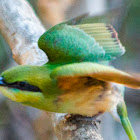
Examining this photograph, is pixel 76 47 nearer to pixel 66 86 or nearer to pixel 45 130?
pixel 66 86

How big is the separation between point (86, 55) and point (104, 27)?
21 centimetres

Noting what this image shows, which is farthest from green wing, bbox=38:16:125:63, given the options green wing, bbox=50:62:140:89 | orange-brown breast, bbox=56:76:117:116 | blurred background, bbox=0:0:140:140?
blurred background, bbox=0:0:140:140

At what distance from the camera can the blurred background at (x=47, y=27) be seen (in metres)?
2.89

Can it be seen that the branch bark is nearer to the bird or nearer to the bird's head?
the bird

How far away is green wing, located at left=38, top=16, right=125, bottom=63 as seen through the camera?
58.8 inches

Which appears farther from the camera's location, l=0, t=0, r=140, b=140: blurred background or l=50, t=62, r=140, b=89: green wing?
l=0, t=0, r=140, b=140: blurred background

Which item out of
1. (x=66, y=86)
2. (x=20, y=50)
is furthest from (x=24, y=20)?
(x=66, y=86)

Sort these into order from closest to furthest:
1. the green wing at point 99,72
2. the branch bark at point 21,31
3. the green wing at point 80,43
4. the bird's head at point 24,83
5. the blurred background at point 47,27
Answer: the green wing at point 99,72, the bird's head at point 24,83, the green wing at point 80,43, the branch bark at point 21,31, the blurred background at point 47,27

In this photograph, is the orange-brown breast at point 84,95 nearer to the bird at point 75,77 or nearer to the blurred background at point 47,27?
the bird at point 75,77

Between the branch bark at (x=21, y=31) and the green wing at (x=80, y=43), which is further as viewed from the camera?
the branch bark at (x=21, y=31)

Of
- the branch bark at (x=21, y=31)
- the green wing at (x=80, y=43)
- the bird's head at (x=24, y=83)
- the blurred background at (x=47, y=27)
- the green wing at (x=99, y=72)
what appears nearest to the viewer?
the green wing at (x=99, y=72)

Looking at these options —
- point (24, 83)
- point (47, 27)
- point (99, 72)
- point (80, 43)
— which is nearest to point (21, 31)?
point (80, 43)

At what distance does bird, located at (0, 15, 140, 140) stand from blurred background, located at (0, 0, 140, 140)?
111cm

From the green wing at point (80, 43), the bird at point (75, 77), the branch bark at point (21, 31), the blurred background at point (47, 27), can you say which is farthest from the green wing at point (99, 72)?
the blurred background at point (47, 27)
